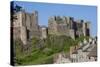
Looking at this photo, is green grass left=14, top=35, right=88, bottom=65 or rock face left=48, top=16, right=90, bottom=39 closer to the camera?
green grass left=14, top=35, right=88, bottom=65

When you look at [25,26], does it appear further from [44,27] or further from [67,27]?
[67,27]

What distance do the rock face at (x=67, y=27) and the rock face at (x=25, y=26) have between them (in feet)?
0.48

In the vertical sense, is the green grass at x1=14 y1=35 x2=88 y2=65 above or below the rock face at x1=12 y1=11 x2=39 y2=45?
below

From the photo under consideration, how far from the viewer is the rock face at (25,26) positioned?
1.72m

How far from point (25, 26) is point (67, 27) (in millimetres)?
419

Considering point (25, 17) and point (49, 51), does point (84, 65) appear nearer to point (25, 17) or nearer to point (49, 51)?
point (49, 51)

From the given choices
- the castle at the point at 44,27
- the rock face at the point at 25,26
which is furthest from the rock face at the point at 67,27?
the rock face at the point at 25,26

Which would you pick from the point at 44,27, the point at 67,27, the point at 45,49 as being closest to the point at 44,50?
the point at 45,49

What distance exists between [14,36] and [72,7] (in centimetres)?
64

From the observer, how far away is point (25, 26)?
1761mm

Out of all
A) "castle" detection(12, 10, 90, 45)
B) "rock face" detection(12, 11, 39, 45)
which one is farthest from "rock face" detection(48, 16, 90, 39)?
"rock face" detection(12, 11, 39, 45)

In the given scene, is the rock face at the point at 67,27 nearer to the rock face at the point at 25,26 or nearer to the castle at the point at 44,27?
the castle at the point at 44,27

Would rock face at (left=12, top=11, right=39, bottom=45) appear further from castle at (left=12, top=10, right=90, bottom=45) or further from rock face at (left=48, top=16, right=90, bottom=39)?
rock face at (left=48, top=16, right=90, bottom=39)

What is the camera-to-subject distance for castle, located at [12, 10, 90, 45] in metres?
1.74
